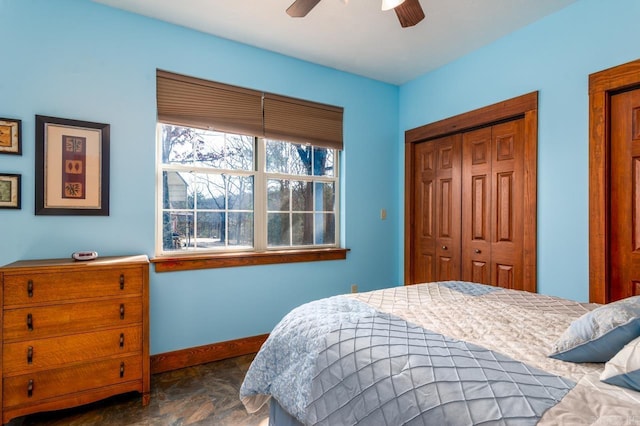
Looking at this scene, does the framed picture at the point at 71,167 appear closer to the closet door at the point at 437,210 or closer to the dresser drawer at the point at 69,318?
the dresser drawer at the point at 69,318

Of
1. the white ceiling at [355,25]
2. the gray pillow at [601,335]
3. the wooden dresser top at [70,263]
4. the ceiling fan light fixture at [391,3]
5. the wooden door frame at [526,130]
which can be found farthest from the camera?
the wooden door frame at [526,130]

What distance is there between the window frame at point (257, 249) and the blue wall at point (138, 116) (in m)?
0.07

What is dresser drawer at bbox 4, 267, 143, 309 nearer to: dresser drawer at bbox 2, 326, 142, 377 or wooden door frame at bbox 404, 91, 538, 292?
dresser drawer at bbox 2, 326, 142, 377

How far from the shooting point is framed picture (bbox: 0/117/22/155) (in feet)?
6.72

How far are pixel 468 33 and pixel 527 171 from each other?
118 centimetres

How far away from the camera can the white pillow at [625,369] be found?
2.71 ft

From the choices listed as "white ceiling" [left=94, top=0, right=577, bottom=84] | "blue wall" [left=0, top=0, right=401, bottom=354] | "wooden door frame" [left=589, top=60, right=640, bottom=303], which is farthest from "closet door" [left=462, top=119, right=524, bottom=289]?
"blue wall" [left=0, top=0, right=401, bottom=354]

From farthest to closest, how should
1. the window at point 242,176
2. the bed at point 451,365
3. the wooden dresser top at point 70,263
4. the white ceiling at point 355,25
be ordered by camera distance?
the window at point 242,176 → the white ceiling at point 355,25 → the wooden dresser top at point 70,263 → the bed at point 451,365

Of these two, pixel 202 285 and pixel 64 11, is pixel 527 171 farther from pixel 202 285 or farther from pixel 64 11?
pixel 64 11

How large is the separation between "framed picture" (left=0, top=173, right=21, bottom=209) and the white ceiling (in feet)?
4.30

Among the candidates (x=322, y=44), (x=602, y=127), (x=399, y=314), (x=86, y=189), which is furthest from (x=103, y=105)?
(x=602, y=127)

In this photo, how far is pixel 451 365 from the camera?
0.96m

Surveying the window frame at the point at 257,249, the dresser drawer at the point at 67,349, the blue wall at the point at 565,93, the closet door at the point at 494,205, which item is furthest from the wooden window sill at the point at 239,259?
the blue wall at the point at 565,93

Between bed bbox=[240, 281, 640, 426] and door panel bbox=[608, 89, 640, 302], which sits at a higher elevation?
door panel bbox=[608, 89, 640, 302]
